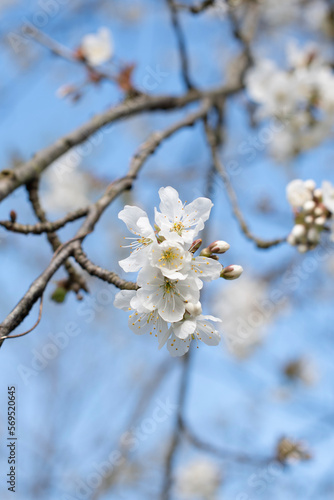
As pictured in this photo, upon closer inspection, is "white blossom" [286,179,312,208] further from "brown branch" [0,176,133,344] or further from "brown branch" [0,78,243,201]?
"brown branch" [0,78,243,201]

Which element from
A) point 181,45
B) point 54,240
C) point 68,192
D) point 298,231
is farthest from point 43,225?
point 68,192

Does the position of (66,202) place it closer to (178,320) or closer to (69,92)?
(69,92)

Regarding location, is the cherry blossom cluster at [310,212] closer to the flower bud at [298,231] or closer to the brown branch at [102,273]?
the flower bud at [298,231]


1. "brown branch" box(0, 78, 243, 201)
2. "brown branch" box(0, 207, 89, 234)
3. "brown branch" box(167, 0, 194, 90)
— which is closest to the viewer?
"brown branch" box(0, 207, 89, 234)

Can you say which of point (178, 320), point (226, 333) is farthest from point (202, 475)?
point (178, 320)

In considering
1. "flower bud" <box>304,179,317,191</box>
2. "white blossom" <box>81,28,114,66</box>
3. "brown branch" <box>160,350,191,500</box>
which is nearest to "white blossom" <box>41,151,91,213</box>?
"white blossom" <box>81,28,114,66</box>

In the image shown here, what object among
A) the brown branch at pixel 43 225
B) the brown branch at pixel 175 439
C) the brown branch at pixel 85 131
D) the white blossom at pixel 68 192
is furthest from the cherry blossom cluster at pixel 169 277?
the white blossom at pixel 68 192
